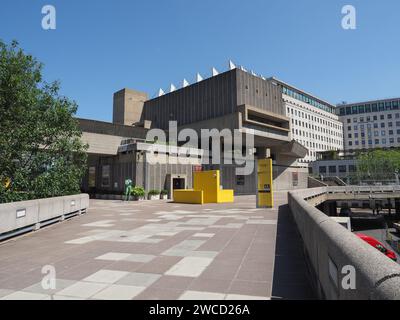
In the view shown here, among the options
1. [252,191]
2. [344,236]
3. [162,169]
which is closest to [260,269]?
[344,236]

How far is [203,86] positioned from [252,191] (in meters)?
21.2

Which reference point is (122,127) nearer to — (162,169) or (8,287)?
(162,169)

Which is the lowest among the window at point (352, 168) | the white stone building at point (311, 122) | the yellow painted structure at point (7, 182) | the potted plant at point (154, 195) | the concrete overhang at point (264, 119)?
the potted plant at point (154, 195)

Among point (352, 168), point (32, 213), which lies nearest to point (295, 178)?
point (352, 168)

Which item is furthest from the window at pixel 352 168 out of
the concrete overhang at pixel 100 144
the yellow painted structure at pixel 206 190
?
the yellow painted structure at pixel 206 190

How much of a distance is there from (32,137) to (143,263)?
35.9ft

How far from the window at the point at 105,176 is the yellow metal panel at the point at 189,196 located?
14827 mm

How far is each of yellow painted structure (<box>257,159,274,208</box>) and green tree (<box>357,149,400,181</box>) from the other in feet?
226

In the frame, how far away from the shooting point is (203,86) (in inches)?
2175

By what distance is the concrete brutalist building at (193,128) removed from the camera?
37.3m

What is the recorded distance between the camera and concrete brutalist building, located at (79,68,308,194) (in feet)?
122

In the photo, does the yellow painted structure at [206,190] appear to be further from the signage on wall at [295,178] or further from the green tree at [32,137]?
the signage on wall at [295,178]

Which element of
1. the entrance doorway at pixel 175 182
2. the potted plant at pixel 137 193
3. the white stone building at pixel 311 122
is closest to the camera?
the potted plant at pixel 137 193
